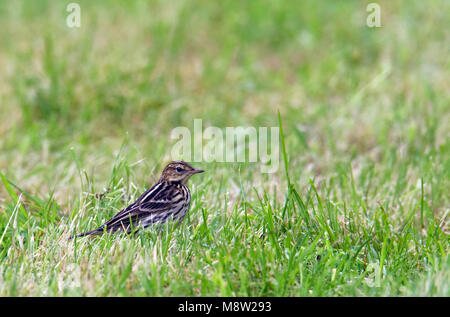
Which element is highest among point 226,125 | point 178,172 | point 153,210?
point 226,125

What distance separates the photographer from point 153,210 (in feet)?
16.0

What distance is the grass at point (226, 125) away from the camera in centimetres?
427

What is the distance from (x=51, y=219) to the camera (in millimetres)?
4969

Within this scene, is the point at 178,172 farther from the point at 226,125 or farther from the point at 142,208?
the point at 226,125

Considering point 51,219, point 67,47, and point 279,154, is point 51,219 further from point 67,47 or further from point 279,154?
point 67,47

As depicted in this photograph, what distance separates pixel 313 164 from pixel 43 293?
154 inches

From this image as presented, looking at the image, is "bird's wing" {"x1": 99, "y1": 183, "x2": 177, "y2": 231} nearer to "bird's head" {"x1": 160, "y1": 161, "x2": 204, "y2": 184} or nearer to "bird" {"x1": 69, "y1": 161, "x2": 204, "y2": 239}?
"bird" {"x1": 69, "y1": 161, "x2": 204, "y2": 239}

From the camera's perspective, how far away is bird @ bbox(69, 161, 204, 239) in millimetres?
4770

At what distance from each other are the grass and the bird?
0.11 m

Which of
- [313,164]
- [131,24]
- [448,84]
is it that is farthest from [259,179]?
[131,24]

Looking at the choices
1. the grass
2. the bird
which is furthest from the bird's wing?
the grass

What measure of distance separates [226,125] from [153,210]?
3.77 metres

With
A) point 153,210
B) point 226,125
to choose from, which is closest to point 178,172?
point 153,210
